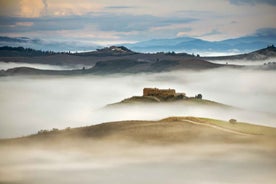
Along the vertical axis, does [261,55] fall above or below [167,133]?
above

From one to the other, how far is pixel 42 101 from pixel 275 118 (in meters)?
17.3

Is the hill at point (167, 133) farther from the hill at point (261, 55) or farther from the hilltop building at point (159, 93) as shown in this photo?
Result: the hill at point (261, 55)

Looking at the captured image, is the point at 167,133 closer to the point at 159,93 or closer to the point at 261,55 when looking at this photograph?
the point at 159,93

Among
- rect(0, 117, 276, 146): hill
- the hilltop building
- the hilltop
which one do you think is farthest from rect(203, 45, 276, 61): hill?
rect(0, 117, 276, 146): hill

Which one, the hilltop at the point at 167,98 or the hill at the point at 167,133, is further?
the hilltop at the point at 167,98

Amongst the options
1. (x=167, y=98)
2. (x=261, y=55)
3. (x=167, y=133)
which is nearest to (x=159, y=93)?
(x=167, y=98)

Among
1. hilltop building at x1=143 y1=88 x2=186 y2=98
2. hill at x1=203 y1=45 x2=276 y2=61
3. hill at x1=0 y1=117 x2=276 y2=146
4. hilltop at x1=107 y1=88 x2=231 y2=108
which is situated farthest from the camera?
hill at x1=203 y1=45 x2=276 y2=61

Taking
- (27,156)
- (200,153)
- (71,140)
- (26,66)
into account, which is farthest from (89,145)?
(26,66)

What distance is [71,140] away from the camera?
26.6 m

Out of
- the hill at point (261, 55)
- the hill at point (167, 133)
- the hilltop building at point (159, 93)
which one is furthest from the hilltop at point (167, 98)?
the hill at point (261, 55)

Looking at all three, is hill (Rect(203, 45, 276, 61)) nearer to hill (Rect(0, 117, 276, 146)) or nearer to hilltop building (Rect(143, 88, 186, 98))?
hilltop building (Rect(143, 88, 186, 98))

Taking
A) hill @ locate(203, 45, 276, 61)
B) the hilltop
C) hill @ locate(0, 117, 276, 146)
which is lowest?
hill @ locate(0, 117, 276, 146)

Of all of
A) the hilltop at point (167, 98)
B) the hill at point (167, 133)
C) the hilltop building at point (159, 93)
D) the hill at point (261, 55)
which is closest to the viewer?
the hill at point (167, 133)

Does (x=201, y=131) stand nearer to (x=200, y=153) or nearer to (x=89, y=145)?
(x=200, y=153)
